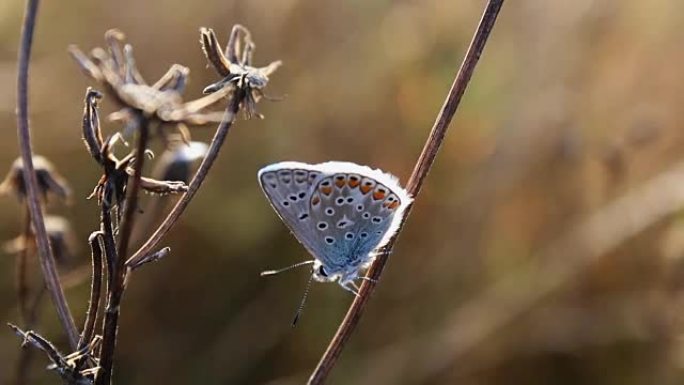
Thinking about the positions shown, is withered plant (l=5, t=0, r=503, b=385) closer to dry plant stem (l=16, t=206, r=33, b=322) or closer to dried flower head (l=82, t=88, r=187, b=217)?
dried flower head (l=82, t=88, r=187, b=217)

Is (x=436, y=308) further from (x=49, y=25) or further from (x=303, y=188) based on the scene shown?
(x=49, y=25)

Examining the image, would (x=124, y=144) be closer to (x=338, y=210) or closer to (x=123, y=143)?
(x=123, y=143)

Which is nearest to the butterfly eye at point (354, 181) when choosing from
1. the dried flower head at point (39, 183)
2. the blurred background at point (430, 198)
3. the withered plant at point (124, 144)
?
the withered plant at point (124, 144)

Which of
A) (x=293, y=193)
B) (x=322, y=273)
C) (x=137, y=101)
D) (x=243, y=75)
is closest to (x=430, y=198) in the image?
(x=322, y=273)

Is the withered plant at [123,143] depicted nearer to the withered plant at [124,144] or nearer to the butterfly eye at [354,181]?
the withered plant at [124,144]

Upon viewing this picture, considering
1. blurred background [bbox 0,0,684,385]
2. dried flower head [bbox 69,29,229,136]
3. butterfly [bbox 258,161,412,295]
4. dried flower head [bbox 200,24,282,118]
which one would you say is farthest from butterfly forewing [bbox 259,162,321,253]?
blurred background [bbox 0,0,684,385]
